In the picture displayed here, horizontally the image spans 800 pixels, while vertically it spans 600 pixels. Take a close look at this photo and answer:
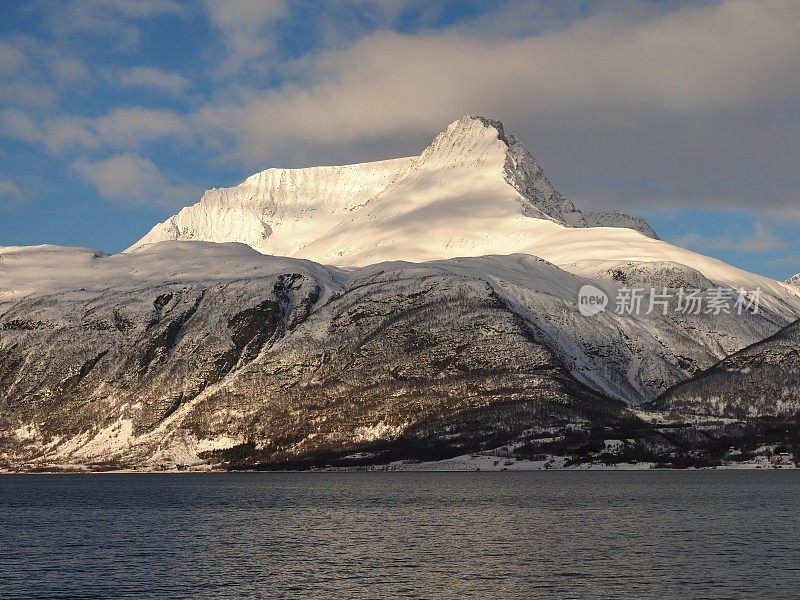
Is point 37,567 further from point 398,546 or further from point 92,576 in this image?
point 398,546

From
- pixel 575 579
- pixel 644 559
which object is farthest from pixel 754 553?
pixel 575 579

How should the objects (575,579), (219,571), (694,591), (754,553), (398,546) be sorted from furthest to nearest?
(398,546) → (754,553) → (219,571) → (575,579) → (694,591)

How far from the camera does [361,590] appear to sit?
14138 cm

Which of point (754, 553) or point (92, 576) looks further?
point (754, 553)

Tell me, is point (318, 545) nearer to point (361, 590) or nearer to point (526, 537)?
point (526, 537)

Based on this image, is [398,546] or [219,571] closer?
[219,571]

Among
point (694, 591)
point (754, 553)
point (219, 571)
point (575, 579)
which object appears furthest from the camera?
point (754, 553)

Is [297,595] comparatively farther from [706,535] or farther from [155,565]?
[706,535]

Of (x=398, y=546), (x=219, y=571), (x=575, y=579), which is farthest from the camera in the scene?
(x=398, y=546)

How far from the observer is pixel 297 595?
138 m

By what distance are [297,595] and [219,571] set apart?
23.6 metres

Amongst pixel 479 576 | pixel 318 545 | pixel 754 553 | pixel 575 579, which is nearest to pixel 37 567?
pixel 318 545

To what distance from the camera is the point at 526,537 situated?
196 metres

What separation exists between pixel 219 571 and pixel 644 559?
56.6 meters
